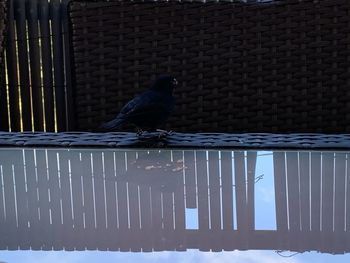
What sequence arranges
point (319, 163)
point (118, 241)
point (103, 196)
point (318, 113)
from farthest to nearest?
point (318, 113) → point (319, 163) → point (103, 196) → point (118, 241)

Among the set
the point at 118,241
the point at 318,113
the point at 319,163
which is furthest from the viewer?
the point at 318,113

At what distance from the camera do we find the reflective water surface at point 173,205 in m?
0.69

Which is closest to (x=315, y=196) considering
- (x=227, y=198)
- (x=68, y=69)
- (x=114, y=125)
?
(x=227, y=198)

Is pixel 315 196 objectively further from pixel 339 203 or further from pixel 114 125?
pixel 114 125

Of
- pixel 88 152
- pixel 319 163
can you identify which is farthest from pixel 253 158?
pixel 88 152

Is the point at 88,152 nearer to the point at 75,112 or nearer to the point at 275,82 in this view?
the point at 75,112

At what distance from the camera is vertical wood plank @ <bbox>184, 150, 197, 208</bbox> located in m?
0.86

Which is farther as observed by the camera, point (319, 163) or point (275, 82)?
point (275, 82)

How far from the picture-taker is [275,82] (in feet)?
4.70

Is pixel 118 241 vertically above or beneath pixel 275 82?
beneath

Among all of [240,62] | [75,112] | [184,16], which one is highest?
[184,16]

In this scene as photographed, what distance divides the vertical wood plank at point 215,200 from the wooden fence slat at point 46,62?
78 cm

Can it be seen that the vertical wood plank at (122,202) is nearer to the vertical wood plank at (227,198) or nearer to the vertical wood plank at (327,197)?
the vertical wood plank at (227,198)

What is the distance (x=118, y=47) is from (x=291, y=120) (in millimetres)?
446
